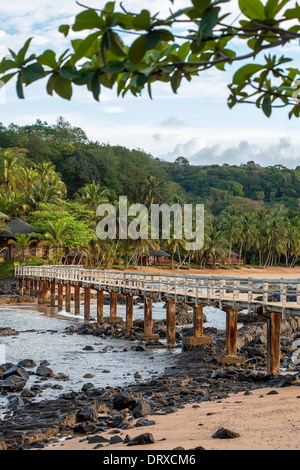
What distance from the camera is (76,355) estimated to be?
67.2ft

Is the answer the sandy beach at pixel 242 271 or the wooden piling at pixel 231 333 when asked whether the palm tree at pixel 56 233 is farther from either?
→ the wooden piling at pixel 231 333

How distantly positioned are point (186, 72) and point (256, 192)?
4648 inches

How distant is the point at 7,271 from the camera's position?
53875 millimetres

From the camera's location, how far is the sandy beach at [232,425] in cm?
782

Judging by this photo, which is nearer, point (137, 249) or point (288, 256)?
point (137, 249)

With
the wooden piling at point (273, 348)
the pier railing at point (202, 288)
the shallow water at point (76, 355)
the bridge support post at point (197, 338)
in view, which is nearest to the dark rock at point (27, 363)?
the shallow water at point (76, 355)

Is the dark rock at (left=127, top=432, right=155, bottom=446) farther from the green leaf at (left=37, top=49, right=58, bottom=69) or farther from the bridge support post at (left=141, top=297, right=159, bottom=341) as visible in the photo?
the bridge support post at (left=141, top=297, right=159, bottom=341)

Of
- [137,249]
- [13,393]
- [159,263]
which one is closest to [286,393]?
[13,393]

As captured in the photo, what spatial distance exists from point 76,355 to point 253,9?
19021 millimetres

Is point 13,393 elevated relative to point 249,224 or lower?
lower

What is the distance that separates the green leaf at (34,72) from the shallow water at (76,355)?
1163 cm

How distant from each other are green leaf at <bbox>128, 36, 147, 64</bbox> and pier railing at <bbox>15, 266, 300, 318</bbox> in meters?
11.7

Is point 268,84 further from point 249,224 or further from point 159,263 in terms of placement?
point 249,224

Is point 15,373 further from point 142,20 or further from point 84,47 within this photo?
point 142,20
